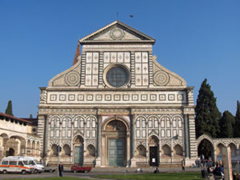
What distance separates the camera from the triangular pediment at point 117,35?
125ft

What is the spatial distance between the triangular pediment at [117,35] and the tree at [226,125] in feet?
58.2

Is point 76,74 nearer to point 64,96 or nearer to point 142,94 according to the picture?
point 64,96

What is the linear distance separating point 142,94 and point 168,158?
26.8ft

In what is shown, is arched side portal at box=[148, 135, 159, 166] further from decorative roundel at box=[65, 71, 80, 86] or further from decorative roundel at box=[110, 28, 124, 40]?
decorative roundel at box=[110, 28, 124, 40]

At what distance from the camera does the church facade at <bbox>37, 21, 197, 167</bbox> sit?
115 feet

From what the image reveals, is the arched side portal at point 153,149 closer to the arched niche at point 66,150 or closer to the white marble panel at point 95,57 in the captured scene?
the arched niche at point 66,150

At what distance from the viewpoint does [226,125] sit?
45.2 m

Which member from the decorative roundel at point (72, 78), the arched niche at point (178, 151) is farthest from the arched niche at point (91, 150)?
the arched niche at point (178, 151)

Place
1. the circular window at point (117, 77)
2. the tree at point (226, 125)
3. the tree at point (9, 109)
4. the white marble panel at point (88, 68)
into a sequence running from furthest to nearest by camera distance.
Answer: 1. the tree at point (9, 109)
2. the tree at point (226, 125)
3. the white marble panel at point (88, 68)
4. the circular window at point (117, 77)

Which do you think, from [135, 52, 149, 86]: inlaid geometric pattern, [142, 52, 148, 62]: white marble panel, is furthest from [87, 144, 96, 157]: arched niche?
[142, 52, 148, 62]: white marble panel

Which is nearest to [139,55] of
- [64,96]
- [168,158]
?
[64,96]

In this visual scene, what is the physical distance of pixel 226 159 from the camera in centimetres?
1436

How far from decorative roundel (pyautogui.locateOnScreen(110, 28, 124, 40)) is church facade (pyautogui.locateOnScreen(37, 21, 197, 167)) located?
8.20 feet

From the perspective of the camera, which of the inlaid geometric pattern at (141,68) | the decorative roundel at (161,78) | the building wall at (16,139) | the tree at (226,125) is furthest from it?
the tree at (226,125)
